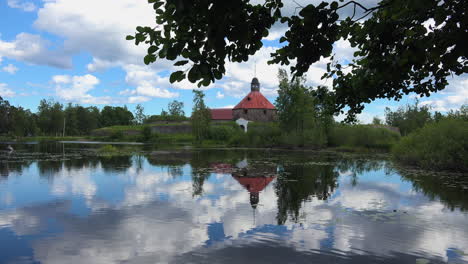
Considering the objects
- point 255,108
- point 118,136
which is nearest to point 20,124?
point 118,136

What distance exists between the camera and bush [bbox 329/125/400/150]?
39.7 meters

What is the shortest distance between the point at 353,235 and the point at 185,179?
30.1 ft

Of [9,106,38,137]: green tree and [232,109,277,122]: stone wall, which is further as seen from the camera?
[9,106,38,137]: green tree

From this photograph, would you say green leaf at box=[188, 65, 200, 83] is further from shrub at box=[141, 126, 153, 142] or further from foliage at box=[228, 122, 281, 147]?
shrub at box=[141, 126, 153, 142]

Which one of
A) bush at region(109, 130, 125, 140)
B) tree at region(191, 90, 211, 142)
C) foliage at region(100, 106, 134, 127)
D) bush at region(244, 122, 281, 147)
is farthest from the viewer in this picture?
foliage at region(100, 106, 134, 127)

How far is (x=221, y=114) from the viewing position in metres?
81.4

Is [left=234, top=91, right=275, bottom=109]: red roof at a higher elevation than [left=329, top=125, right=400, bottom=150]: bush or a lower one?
higher

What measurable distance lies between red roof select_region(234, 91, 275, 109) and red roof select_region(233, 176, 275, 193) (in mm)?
58167

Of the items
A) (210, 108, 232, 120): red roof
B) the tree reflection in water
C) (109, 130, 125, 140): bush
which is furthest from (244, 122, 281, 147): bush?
(109, 130, 125, 140): bush

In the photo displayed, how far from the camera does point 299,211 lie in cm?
943

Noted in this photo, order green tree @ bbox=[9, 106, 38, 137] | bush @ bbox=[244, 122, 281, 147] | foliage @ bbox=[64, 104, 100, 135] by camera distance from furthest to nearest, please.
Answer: foliage @ bbox=[64, 104, 100, 135]
green tree @ bbox=[9, 106, 38, 137]
bush @ bbox=[244, 122, 281, 147]

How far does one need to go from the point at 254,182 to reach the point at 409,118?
7250 cm

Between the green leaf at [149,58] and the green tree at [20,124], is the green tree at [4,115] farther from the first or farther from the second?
the green leaf at [149,58]

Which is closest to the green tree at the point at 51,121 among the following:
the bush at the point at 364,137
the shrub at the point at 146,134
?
the shrub at the point at 146,134
